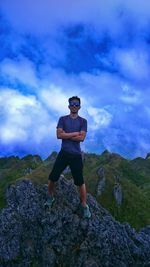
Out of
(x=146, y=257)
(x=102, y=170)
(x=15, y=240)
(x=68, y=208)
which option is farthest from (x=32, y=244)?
(x=102, y=170)

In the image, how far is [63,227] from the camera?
33.3 meters

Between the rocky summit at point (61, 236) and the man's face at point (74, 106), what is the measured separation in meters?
5.74

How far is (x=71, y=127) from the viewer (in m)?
32.3

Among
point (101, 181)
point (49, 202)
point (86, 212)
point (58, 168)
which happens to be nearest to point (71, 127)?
point (58, 168)

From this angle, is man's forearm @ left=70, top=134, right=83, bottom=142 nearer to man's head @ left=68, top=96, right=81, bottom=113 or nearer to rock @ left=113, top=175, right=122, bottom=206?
man's head @ left=68, top=96, right=81, bottom=113

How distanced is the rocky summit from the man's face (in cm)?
574

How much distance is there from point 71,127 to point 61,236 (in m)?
7.26

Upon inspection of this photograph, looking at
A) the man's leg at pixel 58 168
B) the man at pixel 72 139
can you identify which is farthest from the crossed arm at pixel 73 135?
the man's leg at pixel 58 168

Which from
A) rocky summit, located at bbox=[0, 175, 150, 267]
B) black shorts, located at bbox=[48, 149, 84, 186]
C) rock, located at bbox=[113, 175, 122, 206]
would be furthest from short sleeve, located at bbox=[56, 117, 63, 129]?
rock, located at bbox=[113, 175, 122, 206]

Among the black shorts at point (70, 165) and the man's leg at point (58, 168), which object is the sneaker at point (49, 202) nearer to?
the man's leg at point (58, 168)

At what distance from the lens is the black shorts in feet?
107

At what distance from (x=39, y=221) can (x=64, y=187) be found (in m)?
→ 3.04

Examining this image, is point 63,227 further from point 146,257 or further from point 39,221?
point 146,257

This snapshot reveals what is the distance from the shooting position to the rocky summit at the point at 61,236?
3278 centimetres
